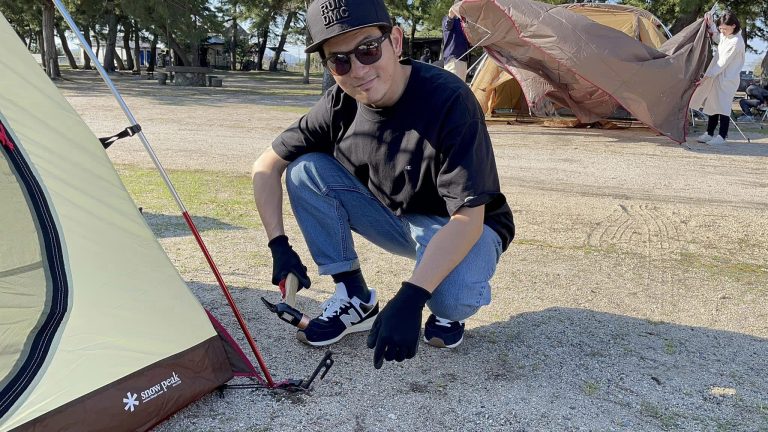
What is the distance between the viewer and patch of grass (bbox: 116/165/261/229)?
4312mm

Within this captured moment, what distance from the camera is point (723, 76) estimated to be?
8812mm

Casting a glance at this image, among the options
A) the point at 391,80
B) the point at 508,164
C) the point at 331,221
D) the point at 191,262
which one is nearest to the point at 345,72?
the point at 391,80

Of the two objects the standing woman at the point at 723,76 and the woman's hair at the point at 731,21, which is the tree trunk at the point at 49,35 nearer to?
the standing woman at the point at 723,76

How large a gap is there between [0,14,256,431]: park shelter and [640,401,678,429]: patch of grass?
1.34 m

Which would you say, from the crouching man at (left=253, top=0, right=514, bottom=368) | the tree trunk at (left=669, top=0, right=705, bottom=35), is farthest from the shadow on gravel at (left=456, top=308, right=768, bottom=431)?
the tree trunk at (left=669, top=0, right=705, bottom=35)

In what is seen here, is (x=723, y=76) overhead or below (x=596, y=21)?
below

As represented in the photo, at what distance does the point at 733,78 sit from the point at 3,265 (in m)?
9.25

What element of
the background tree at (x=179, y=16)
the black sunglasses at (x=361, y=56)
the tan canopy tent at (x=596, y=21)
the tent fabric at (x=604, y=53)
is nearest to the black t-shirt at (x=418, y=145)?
the black sunglasses at (x=361, y=56)

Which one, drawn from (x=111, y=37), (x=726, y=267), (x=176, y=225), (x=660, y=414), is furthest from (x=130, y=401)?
(x=111, y=37)

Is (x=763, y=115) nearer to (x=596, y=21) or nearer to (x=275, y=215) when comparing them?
(x=596, y=21)

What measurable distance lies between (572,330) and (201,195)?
126 inches

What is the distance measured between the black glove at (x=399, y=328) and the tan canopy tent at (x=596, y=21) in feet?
25.0

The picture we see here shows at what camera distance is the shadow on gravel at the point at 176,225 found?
3.87 meters

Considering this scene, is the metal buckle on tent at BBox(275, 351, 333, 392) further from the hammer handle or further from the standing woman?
the standing woman
